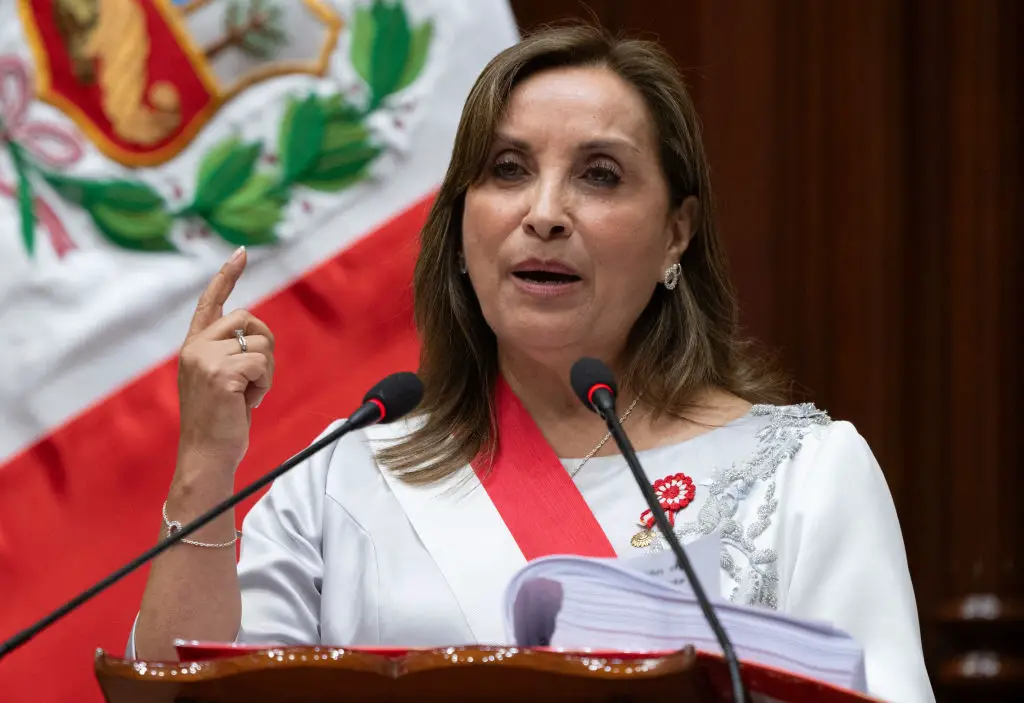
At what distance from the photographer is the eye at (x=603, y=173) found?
1791mm

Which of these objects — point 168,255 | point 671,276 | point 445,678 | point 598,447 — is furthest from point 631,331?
point 445,678

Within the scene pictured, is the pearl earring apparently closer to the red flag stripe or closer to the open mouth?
the open mouth

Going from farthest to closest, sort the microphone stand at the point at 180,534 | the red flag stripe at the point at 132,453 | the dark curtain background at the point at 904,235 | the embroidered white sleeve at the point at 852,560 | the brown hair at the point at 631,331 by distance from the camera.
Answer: the dark curtain background at the point at 904,235 < the red flag stripe at the point at 132,453 < the brown hair at the point at 631,331 < the embroidered white sleeve at the point at 852,560 < the microphone stand at the point at 180,534

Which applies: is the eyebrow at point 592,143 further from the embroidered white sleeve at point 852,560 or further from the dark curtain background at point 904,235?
the dark curtain background at point 904,235

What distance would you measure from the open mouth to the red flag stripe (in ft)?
1.55

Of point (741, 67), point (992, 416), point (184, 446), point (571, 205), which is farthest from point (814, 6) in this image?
point (184, 446)

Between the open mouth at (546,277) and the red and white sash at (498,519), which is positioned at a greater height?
the open mouth at (546,277)

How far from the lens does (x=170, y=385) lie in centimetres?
208

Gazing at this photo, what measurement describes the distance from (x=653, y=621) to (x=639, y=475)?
0.46 ft

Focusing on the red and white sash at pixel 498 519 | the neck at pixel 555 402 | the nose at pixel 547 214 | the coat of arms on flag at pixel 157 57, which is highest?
the coat of arms on flag at pixel 157 57

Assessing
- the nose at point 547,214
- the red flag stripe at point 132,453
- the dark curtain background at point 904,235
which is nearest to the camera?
the nose at point 547,214

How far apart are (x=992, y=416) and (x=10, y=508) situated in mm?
1646

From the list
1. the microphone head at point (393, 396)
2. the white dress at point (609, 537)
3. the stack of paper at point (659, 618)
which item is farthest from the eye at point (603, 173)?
the stack of paper at point (659, 618)

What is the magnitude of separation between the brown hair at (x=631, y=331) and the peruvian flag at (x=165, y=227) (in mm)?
284
